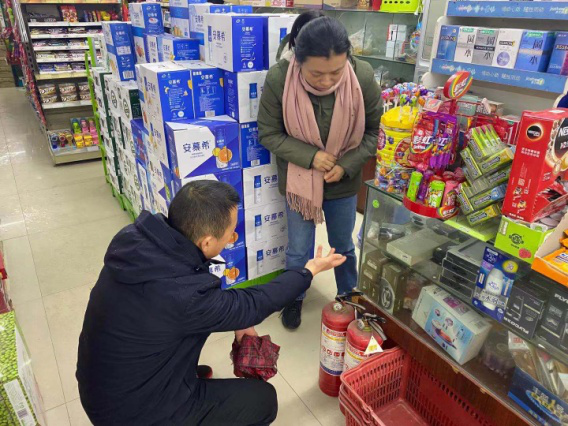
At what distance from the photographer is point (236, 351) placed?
189 cm

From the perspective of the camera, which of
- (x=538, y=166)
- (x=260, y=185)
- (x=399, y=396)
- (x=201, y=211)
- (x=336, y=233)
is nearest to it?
(x=538, y=166)

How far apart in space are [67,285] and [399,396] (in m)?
2.33

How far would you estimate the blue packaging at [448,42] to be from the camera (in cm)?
253

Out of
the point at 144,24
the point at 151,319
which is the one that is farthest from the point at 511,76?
the point at 144,24

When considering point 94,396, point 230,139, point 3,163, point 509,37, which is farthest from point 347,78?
point 3,163

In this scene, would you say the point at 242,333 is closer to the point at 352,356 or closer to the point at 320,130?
the point at 352,356

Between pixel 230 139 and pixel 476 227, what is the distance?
145 centimetres

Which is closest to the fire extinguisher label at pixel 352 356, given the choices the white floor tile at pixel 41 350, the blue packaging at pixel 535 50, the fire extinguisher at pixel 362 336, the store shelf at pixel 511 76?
the fire extinguisher at pixel 362 336

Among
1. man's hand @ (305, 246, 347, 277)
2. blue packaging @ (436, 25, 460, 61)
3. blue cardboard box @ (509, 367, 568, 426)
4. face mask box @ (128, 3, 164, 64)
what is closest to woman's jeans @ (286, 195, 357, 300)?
man's hand @ (305, 246, 347, 277)

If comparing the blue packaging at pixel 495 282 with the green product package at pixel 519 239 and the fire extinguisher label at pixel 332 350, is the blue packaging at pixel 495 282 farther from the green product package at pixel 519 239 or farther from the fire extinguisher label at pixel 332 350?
the fire extinguisher label at pixel 332 350

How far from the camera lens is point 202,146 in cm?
234

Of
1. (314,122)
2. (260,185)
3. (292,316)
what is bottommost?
(292,316)

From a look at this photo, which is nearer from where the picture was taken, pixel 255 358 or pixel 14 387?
pixel 14 387

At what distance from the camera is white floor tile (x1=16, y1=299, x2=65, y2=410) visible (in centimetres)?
220
